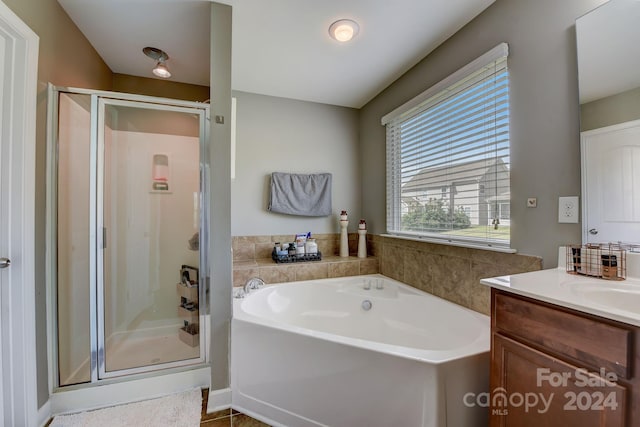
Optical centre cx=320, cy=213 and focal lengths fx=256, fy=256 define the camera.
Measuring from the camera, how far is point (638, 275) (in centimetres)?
100

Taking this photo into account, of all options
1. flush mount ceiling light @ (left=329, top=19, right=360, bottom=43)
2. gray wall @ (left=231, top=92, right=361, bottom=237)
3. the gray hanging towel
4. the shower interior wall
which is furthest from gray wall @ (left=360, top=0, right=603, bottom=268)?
the shower interior wall

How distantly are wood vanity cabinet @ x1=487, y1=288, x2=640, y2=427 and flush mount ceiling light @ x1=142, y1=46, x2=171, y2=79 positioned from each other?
9.21 feet

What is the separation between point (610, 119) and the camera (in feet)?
3.47

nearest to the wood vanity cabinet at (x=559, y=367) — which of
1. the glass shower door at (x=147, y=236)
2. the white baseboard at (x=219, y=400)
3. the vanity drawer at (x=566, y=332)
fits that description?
the vanity drawer at (x=566, y=332)

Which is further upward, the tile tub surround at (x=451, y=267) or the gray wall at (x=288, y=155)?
the gray wall at (x=288, y=155)

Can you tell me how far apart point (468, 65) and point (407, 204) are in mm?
1103

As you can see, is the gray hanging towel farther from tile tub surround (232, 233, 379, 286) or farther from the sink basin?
the sink basin

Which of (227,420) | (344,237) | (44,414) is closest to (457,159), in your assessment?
(344,237)

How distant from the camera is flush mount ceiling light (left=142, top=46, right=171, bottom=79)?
207 cm

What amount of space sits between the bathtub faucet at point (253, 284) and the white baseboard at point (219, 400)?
629 millimetres

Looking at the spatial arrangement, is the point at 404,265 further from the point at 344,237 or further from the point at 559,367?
the point at 559,367

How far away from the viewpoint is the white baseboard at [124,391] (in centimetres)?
155

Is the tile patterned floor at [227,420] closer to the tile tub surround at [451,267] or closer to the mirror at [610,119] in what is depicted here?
the tile tub surround at [451,267]

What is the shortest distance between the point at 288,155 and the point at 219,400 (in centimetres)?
212
